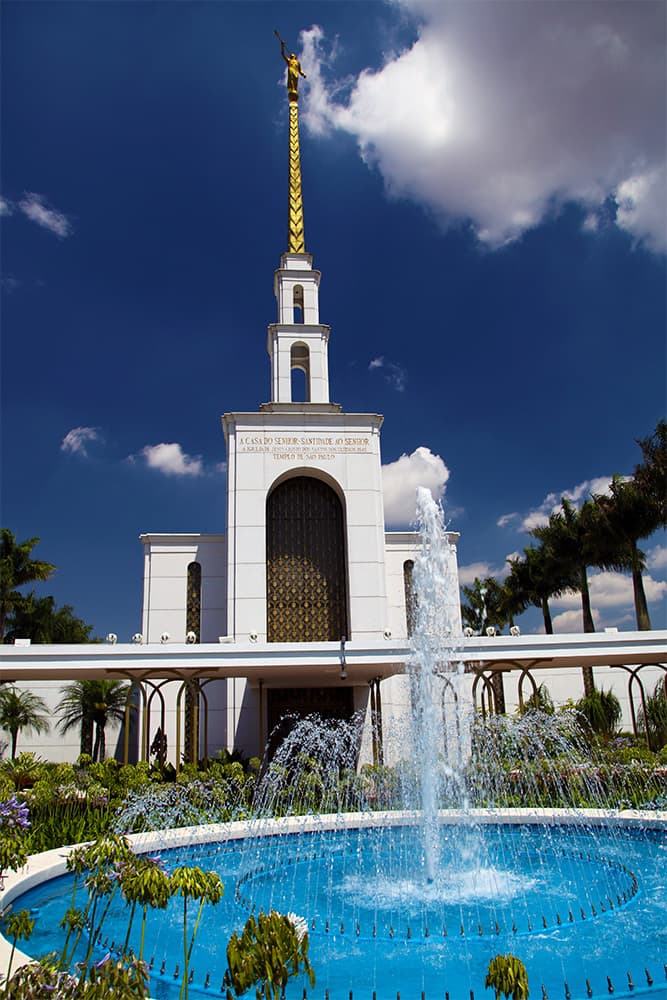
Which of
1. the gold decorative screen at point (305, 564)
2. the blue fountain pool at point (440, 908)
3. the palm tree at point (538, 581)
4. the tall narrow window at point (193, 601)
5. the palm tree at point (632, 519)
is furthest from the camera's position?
the palm tree at point (538, 581)

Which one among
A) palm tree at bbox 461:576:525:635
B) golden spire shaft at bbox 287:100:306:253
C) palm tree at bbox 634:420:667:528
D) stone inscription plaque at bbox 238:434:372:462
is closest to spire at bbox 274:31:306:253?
golden spire shaft at bbox 287:100:306:253

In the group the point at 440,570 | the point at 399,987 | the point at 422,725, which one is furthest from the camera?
the point at 440,570

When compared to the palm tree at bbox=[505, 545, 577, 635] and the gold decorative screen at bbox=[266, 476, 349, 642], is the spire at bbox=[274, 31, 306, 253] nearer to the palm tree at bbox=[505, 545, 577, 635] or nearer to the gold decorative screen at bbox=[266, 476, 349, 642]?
the gold decorative screen at bbox=[266, 476, 349, 642]

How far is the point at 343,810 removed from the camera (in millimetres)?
15680

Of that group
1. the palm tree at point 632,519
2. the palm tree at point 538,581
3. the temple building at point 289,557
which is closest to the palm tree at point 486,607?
the palm tree at point 538,581

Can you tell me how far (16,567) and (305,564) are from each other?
16.4 m

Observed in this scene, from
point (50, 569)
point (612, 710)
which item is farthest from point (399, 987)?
point (50, 569)

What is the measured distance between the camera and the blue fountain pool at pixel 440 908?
6.35m

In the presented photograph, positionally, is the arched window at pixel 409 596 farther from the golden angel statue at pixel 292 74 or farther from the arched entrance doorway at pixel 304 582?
the golden angel statue at pixel 292 74

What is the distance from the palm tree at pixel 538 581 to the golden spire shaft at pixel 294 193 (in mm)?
18551

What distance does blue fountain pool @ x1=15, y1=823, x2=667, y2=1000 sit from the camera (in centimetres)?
635

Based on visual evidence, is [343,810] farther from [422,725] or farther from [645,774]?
[645,774]

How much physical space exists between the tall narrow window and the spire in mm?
12337

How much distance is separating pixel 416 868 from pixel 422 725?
242 centimetres
